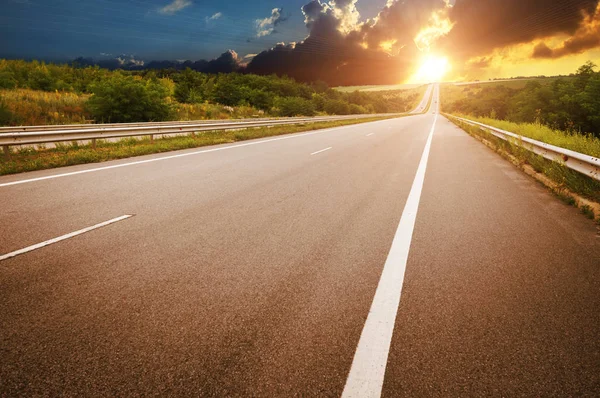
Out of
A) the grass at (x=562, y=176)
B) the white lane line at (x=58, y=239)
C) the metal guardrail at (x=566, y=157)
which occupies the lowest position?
the white lane line at (x=58, y=239)

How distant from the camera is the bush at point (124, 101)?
21109mm

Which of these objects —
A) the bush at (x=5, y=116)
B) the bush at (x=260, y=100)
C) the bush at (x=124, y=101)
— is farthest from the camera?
the bush at (x=260, y=100)

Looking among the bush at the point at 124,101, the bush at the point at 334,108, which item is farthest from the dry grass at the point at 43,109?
the bush at the point at 334,108

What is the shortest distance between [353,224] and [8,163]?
9.29 meters

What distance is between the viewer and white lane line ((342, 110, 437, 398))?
1.78m

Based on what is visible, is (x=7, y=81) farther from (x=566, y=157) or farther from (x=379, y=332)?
(x=566, y=157)

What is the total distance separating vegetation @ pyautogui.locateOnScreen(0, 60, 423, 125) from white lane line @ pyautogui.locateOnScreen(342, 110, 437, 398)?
74.6 ft

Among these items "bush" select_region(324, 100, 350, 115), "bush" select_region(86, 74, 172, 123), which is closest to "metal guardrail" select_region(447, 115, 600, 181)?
"bush" select_region(86, 74, 172, 123)

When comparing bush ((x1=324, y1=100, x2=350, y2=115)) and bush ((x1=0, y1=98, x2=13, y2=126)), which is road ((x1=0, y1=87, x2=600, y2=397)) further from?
bush ((x1=324, y1=100, x2=350, y2=115))

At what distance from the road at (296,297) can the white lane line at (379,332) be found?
0.04ft

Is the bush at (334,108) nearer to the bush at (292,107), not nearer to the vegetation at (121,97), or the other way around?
the vegetation at (121,97)

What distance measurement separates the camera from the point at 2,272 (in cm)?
294

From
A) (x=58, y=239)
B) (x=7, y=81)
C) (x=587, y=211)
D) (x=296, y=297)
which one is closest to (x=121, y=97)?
(x=7, y=81)

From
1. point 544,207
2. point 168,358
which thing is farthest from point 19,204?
point 544,207
